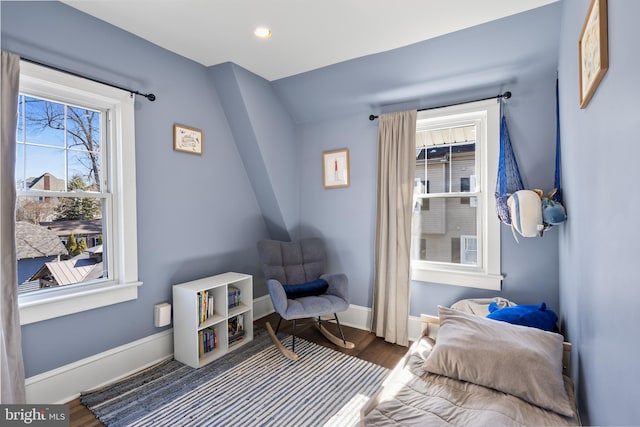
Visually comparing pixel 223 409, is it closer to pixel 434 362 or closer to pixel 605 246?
pixel 434 362

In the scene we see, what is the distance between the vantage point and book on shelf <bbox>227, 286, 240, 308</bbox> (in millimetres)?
2850

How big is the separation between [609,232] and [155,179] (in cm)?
279

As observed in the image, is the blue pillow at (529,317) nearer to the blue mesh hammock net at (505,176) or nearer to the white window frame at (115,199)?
the blue mesh hammock net at (505,176)

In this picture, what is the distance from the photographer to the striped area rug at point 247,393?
6.18 ft

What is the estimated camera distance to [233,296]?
287 cm

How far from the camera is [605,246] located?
1.00 metres

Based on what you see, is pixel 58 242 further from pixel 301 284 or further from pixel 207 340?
pixel 301 284

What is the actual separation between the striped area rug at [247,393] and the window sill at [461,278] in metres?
0.93

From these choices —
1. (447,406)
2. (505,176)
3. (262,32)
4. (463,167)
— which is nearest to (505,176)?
(505,176)

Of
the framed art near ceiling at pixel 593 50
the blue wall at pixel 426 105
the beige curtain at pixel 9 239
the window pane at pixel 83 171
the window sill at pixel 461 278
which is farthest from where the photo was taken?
the window sill at pixel 461 278

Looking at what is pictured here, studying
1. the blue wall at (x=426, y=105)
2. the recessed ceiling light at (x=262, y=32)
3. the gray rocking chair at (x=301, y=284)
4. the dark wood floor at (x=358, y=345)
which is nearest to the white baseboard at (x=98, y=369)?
the dark wood floor at (x=358, y=345)

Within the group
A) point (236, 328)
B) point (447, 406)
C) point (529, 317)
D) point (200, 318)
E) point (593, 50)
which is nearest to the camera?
point (593, 50)
